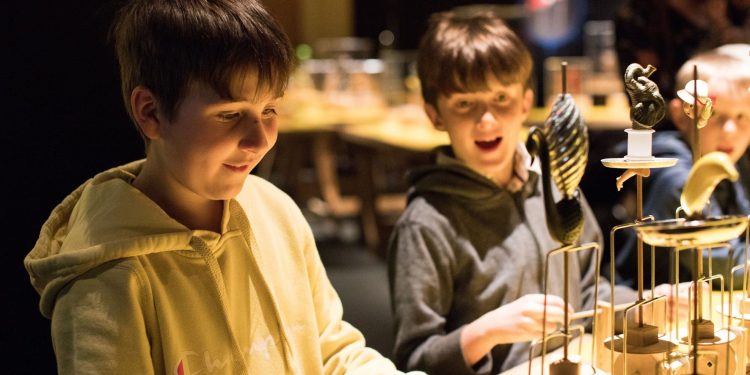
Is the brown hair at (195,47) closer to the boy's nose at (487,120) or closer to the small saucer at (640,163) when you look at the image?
the small saucer at (640,163)

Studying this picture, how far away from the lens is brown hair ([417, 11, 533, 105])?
1.63m

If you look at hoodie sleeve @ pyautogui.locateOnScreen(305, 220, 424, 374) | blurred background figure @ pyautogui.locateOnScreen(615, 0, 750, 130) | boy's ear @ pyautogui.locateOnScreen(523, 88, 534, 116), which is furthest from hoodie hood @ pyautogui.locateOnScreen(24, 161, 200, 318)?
blurred background figure @ pyautogui.locateOnScreen(615, 0, 750, 130)

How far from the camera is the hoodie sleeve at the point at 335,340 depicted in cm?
129

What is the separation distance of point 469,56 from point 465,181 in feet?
0.75

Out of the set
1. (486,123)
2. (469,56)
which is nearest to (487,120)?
(486,123)

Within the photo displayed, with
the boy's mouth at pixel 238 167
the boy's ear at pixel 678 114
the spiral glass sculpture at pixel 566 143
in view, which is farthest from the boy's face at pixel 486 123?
the spiral glass sculpture at pixel 566 143

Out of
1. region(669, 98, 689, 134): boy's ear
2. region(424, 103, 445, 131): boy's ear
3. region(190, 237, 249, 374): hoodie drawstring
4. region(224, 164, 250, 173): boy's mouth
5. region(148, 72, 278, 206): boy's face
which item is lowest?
region(190, 237, 249, 374): hoodie drawstring

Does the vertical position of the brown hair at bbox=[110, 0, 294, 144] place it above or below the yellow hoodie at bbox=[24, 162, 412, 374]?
above

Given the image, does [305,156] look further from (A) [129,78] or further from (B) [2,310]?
(A) [129,78]

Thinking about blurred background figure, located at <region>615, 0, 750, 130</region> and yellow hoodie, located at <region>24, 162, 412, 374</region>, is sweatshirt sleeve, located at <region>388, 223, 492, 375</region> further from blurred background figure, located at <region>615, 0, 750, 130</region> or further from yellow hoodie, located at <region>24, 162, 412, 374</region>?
blurred background figure, located at <region>615, 0, 750, 130</region>

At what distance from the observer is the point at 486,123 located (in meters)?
1.60

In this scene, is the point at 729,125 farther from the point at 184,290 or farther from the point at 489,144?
the point at 184,290

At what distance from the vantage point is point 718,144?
70.6 inches

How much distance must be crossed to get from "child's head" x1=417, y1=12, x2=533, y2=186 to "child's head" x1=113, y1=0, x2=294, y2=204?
57 centimetres
